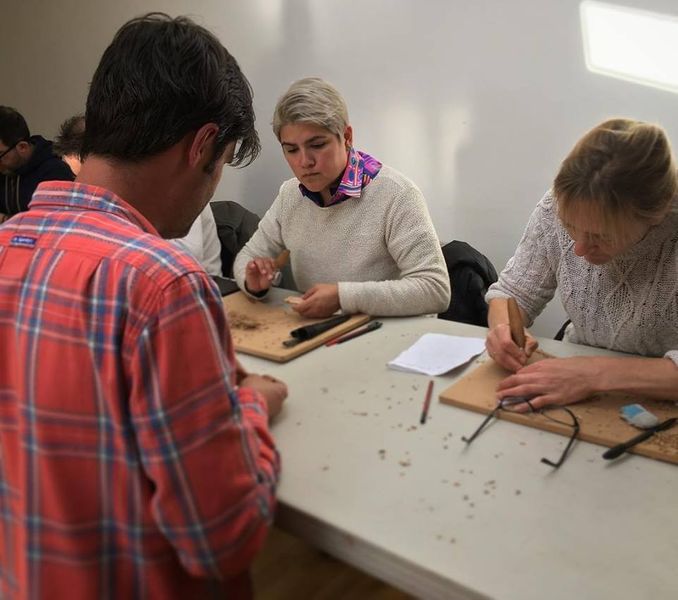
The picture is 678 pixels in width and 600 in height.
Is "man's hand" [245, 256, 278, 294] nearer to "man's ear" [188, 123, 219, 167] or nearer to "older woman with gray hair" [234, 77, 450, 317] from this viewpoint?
"older woman with gray hair" [234, 77, 450, 317]

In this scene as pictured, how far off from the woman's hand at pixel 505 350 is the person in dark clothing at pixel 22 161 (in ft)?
8.45

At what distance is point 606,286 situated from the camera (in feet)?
4.91

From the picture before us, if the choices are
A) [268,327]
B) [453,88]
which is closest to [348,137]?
[268,327]

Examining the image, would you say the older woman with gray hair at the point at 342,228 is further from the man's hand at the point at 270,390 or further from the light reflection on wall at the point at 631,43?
the light reflection on wall at the point at 631,43

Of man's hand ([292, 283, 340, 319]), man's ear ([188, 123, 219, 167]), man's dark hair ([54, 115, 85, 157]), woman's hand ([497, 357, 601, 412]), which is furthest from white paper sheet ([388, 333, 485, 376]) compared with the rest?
man's dark hair ([54, 115, 85, 157])

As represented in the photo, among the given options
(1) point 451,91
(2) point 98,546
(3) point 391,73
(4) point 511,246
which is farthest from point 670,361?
(3) point 391,73

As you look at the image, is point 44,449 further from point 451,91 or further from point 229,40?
point 229,40

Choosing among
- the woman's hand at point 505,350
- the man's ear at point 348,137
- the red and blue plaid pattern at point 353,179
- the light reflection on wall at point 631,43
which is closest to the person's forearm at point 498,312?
the woman's hand at point 505,350

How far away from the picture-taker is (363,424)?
118 cm

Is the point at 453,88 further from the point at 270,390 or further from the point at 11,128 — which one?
the point at 11,128

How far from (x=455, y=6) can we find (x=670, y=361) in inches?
73.2

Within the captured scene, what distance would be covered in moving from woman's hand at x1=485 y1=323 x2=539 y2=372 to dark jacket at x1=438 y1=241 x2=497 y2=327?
96cm

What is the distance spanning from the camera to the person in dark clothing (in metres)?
3.23

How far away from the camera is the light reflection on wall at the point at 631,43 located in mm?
2146
